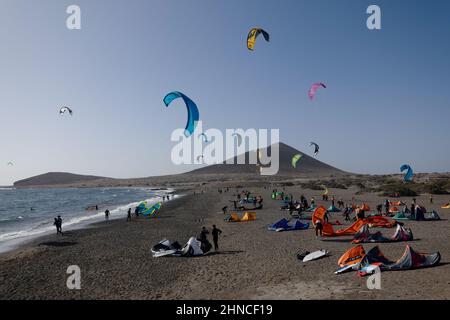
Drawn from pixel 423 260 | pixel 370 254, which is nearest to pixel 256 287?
pixel 370 254

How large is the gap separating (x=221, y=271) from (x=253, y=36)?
1377 centimetres

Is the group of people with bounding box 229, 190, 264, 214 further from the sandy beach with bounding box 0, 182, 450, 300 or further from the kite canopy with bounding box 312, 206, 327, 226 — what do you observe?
the kite canopy with bounding box 312, 206, 327, 226

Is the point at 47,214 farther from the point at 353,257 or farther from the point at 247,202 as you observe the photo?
the point at 353,257

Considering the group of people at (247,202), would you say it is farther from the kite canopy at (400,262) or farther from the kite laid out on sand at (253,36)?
the kite canopy at (400,262)

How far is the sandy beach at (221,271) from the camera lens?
8.45 meters

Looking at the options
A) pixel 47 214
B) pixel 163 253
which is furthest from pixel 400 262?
pixel 47 214

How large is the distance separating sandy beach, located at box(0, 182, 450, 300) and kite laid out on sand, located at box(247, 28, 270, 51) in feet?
33.0

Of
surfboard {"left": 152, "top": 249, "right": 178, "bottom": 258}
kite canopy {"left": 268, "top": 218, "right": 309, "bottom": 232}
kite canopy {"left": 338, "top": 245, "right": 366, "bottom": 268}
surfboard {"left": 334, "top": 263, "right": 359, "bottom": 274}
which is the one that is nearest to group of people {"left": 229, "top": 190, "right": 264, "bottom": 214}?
kite canopy {"left": 268, "top": 218, "right": 309, "bottom": 232}

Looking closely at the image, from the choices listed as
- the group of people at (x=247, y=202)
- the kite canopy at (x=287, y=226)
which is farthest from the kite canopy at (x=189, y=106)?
the group of people at (x=247, y=202)

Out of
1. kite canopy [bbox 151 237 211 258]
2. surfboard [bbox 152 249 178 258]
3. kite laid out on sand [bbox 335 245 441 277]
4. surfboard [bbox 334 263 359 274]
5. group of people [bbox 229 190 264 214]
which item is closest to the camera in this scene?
kite laid out on sand [bbox 335 245 441 277]

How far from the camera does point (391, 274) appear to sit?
910 centimetres

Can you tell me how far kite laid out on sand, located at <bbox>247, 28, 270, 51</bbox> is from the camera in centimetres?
1969
